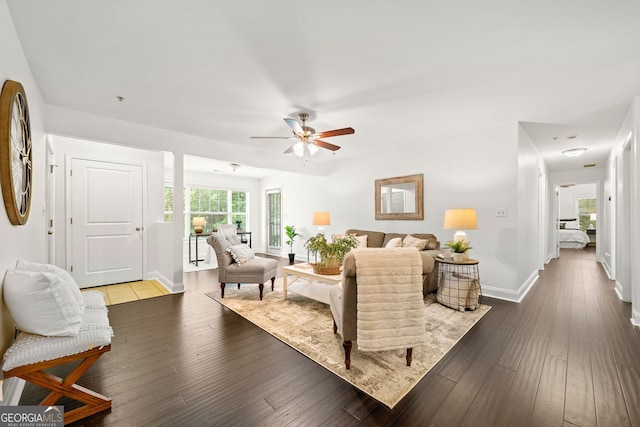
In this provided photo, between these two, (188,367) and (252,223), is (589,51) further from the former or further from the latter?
(252,223)

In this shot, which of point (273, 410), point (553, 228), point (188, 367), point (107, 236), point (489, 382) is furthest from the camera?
point (553, 228)

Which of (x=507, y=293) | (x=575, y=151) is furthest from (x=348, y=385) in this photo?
(x=575, y=151)

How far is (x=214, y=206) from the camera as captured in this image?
7.66 metres

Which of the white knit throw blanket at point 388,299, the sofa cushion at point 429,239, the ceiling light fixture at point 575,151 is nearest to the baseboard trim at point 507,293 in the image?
the sofa cushion at point 429,239

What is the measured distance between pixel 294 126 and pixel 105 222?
379cm

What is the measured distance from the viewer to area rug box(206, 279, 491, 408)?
6.24 feet

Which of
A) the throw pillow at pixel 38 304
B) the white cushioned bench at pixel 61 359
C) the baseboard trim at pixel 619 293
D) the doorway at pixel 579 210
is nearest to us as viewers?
the white cushioned bench at pixel 61 359

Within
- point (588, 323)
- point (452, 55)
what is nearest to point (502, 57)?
point (452, 55)

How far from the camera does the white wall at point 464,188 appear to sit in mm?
3719

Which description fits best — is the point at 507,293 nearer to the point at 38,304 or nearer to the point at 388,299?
the point at 388,299

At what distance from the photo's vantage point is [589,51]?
2076 mm

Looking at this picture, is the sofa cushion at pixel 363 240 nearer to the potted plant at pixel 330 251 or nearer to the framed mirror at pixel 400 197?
the framed mirror at pixel 400 197

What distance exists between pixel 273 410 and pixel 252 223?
7.12m

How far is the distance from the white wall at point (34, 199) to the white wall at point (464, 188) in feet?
15.7
